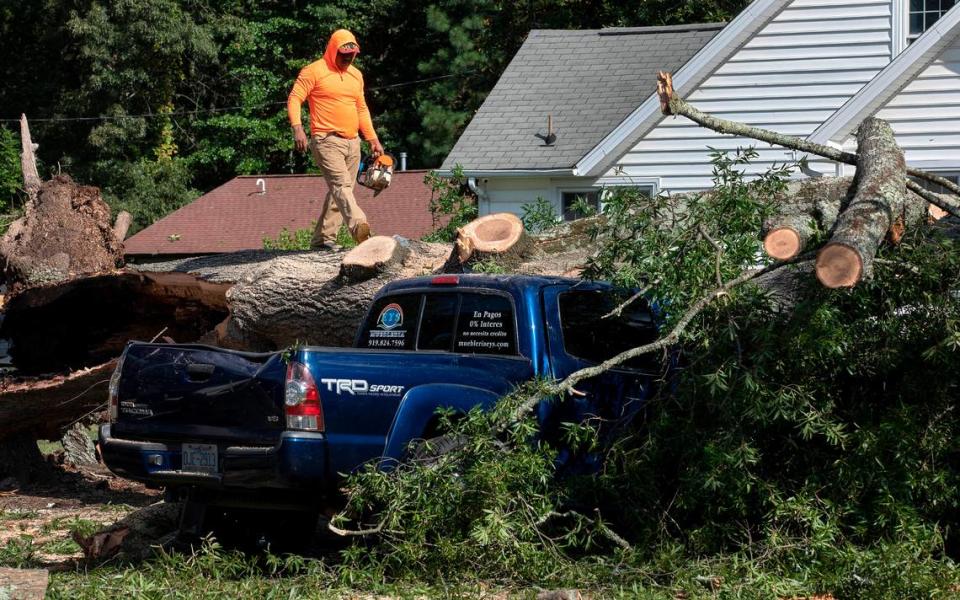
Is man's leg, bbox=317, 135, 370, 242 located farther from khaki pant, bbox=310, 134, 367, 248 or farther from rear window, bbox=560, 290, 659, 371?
rear window, bbox=560, 290, 659, 371

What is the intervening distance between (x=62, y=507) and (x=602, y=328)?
511 cm

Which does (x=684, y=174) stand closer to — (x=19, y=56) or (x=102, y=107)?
(x=102, y=107)

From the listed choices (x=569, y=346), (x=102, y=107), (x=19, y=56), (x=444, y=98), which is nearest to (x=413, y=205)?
(x=444, y=98)

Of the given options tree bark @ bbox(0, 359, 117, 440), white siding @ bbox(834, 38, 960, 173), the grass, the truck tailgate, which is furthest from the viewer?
white siding @ bbox(834, 38, 960, 173)

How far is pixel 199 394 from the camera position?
23.5 ft

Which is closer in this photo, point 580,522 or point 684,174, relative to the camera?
point 580,522

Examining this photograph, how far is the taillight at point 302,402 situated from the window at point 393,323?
127 cm

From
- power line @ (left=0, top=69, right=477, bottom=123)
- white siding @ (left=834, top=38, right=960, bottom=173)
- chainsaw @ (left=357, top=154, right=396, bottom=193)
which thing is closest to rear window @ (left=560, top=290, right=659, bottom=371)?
chainsaw @ (left=357, top=154, right=396, bottom=193)

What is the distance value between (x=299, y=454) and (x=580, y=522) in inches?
57.6

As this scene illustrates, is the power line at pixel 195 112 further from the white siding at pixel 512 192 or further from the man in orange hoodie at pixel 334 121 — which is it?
the man in orange hoodie at pixel 334 121

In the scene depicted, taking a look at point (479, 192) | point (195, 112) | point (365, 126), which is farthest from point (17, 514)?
point (195, 112)

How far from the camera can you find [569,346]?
750 centimetres

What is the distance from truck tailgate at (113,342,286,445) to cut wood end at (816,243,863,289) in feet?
9.03

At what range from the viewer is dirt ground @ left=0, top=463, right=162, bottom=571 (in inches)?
339
